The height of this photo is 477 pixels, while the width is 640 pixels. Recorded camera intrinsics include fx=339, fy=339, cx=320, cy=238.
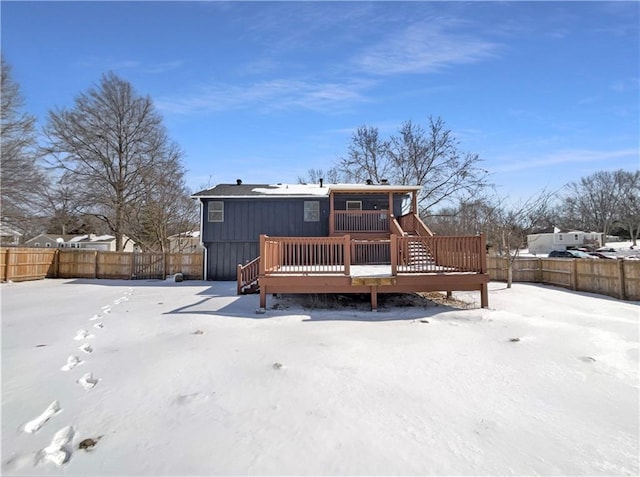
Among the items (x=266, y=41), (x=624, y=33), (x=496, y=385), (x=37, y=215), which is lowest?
(x=496, y=385)

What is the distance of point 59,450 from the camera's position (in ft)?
8.84

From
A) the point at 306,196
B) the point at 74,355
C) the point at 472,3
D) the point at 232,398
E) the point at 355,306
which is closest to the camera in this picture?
the point at 232,398

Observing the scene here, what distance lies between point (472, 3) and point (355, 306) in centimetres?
767

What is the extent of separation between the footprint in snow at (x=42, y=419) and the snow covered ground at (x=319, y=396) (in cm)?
2

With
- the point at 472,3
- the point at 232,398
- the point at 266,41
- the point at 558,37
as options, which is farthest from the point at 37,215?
the point at 558,37

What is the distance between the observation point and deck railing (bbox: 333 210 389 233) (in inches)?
573

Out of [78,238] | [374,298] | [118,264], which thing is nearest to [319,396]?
[374,298]

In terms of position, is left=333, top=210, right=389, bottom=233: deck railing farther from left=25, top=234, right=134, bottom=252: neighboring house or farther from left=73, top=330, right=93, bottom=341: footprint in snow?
left=25, top=234, right=134, bottom=252: neighboring house

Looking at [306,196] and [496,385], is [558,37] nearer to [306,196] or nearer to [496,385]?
[496,385]

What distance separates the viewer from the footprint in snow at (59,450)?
259cm

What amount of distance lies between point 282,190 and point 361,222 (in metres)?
→ 4.31

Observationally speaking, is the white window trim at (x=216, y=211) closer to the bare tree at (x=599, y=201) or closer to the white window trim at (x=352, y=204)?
the white window trim at (x=352, y=204)

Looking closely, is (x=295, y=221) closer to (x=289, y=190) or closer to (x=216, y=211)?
(x=289, y=190)

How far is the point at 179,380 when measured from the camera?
409cm
